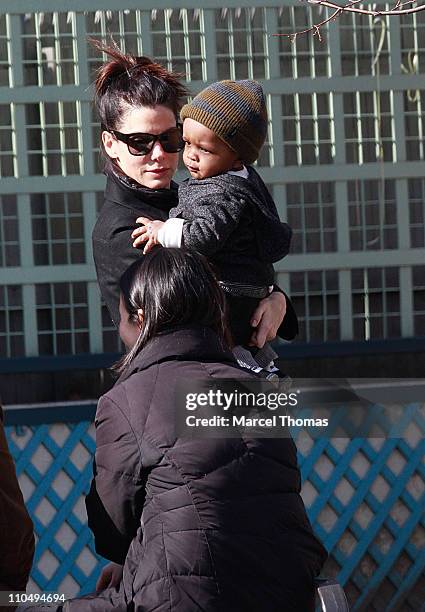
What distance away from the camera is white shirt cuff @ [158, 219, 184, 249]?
322 centimetres

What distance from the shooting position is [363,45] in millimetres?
5684

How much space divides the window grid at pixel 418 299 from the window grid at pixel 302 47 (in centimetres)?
102

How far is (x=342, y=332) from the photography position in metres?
5.73

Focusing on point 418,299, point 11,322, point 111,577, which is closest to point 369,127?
point 418,299

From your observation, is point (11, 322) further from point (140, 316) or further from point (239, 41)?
point (140, 316)

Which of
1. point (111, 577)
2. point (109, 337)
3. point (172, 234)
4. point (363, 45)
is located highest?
point (363, 45)

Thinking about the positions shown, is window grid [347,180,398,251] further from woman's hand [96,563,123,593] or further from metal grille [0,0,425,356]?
woman's hand [96,563,123,593]

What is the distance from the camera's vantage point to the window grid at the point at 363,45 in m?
5.66

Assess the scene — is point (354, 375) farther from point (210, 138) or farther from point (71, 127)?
point (210, 138)

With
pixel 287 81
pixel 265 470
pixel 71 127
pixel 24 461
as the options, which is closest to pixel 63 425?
pixel 24 461

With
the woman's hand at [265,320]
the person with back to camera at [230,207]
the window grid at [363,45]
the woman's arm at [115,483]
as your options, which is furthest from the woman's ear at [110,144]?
the window grid at [363,45]

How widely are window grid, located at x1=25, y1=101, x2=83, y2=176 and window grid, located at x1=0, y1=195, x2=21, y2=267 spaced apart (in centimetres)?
17

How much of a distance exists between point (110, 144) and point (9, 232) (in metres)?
2.18

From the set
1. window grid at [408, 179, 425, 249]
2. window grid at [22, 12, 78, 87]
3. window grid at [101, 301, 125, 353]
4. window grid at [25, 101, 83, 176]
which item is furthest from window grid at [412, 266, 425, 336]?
window grid at [22, 12, 78, 87]
